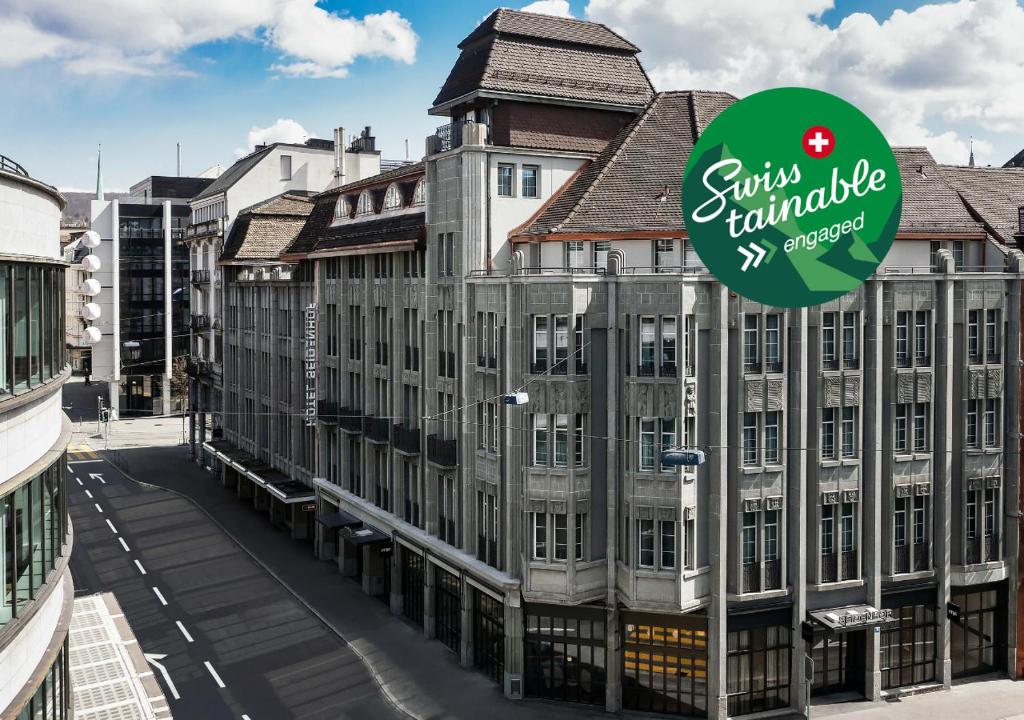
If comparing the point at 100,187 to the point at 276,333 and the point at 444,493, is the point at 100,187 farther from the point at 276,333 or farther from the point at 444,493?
the point at 444,493

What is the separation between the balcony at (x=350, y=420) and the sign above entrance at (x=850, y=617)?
24.8 metres

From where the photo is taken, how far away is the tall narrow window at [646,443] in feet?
112

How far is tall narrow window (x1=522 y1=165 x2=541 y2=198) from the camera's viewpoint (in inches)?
1603

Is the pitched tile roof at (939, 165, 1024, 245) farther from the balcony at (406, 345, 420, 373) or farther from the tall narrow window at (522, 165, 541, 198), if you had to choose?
the balcony at (406, 345, 420, 373)

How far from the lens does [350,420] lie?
51469 mm

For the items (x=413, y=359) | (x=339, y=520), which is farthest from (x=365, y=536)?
(x=413, y=359)

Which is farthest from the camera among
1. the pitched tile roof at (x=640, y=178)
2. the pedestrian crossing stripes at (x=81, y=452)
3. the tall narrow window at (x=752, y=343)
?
the pedestrian crossing stripes at (x=81, y=452)

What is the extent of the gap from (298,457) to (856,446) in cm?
3554

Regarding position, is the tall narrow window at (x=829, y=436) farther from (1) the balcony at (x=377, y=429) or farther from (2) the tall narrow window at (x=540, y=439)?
(1) the balcony at (x=377, y=429)

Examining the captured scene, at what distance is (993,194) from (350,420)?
32608 mm

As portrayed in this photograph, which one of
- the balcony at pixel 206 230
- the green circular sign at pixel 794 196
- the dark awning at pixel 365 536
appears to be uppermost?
the balcony at pixel 206 230

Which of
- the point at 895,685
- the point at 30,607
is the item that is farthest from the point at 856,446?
the point at 30,607

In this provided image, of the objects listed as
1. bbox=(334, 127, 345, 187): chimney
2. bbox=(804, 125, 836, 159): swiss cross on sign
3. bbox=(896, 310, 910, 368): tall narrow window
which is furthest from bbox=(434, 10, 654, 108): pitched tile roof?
bbox=(334, 127, 345, 187): chimney

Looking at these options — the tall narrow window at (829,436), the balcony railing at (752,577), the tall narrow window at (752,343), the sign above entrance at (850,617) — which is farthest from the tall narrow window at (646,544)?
the tall narrow window at (829,436)
